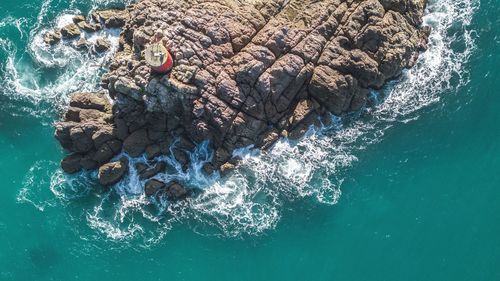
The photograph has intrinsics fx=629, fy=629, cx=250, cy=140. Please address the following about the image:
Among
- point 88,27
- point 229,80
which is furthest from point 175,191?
point 88,27

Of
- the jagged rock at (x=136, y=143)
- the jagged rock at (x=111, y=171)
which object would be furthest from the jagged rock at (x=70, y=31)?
the jagged rock at (x=111, y=171)

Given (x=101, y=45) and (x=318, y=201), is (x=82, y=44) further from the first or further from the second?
(x=318, y=201)

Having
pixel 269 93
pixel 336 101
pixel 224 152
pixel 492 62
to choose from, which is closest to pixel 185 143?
pixel 224 152

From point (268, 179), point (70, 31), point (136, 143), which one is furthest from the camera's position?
point (70, 31)

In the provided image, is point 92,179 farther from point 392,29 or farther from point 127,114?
point 392,29

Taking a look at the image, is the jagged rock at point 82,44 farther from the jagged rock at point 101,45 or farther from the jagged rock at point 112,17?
the jagged rock at point 112,17

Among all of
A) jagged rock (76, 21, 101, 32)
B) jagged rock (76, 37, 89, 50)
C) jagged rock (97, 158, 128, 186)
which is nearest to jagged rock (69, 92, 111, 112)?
jagged rock (97, 158, 128, 186)
